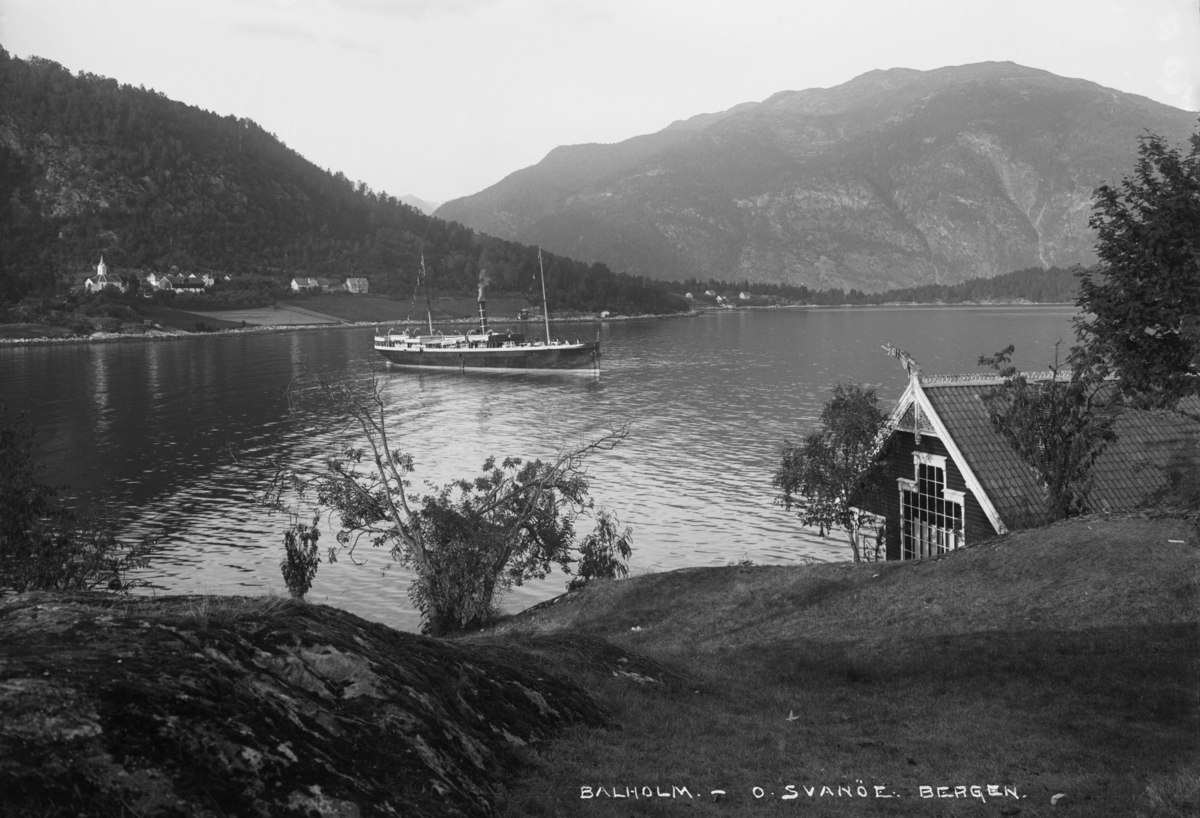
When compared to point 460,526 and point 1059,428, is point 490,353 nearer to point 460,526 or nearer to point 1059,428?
point 460,526

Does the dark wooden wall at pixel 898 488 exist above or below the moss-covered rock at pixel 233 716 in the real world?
below

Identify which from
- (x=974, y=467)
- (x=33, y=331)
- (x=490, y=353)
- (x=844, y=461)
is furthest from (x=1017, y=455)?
(x=33, y=331)

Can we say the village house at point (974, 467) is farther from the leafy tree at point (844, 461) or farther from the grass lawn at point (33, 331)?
the grass lawn at point (33, 331)

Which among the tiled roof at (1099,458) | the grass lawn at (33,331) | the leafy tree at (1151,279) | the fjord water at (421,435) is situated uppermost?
the grass lawn at (33,331)

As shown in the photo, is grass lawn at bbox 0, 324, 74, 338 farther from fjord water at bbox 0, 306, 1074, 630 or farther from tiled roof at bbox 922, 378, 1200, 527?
tiled roof at bbox 922, 378, 1200, 527

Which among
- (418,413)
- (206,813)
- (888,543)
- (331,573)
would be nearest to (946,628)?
(206,813)

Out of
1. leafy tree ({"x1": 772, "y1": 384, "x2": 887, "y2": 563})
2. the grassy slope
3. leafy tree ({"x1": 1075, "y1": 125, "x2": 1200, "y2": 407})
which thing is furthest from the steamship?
the grassy slope

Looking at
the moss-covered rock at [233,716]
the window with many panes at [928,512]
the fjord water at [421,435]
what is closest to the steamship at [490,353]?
the fjord water at [421,435]
